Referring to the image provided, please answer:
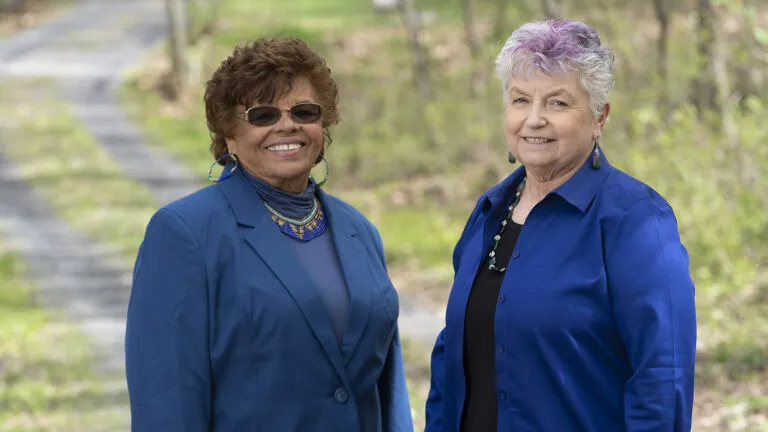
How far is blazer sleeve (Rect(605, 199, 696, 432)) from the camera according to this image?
3.18 m

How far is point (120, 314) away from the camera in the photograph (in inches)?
448

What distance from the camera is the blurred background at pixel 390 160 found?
914 cm

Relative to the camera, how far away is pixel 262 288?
11.6 feet

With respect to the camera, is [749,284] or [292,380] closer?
[292,380]

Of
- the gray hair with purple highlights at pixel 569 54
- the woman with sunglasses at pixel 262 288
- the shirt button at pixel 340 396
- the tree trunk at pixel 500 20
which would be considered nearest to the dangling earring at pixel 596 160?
the gray hair with purple highlights at pixel 569 54

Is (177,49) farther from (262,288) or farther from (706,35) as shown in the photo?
(262,288)

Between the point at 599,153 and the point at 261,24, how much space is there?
35724 mm

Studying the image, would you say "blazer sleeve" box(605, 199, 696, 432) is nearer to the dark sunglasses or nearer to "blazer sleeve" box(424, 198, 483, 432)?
"blazer sleeve" box(424, 198, 483, 432)

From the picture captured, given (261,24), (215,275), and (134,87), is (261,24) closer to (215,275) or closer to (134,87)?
(134,87)

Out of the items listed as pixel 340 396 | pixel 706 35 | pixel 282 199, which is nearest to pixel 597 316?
pixel 340 396

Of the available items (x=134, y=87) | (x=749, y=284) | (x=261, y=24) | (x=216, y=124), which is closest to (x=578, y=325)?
(x=216, y=124)

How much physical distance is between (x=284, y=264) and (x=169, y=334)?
43 cm

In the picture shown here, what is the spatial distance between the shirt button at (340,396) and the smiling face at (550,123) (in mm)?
919

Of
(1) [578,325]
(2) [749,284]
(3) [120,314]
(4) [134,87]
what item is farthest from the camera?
(4) [134,87]
